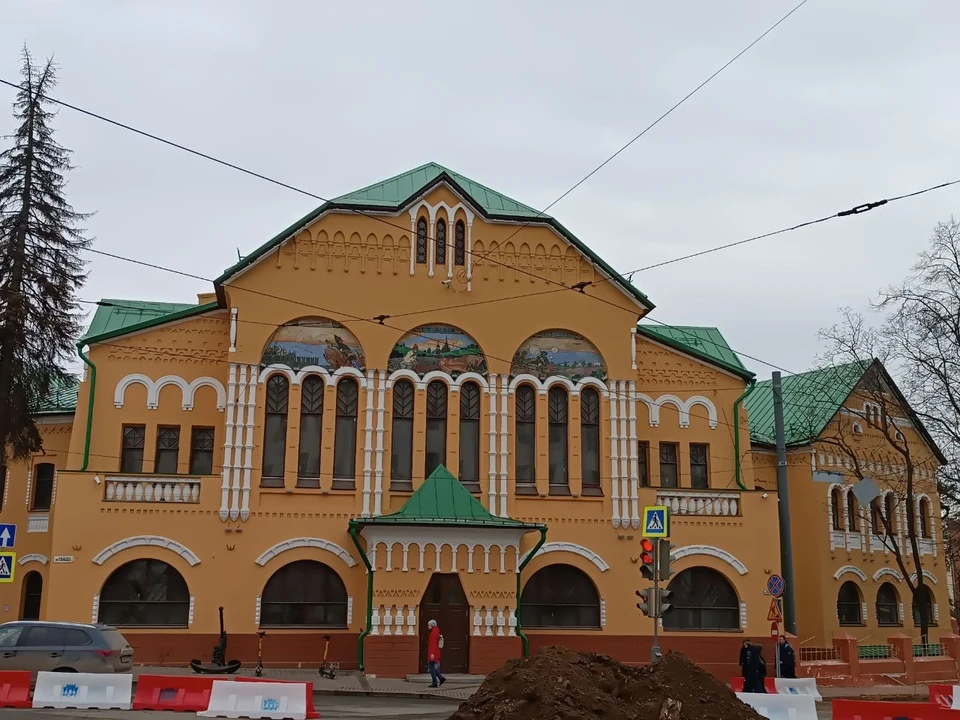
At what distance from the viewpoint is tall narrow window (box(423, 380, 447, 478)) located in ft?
88.8

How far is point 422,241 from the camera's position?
2770 centimetres

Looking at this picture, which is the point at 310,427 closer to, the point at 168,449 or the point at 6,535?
the point at 168,449

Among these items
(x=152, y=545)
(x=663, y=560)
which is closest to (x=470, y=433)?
(x=152, y=545)

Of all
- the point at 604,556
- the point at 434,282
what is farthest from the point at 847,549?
the point at 434,282

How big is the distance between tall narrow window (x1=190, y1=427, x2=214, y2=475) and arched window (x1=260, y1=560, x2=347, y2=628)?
11.4 feet

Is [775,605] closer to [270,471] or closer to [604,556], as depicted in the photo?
[604,556]

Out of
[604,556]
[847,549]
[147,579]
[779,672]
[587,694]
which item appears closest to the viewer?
[587,694]

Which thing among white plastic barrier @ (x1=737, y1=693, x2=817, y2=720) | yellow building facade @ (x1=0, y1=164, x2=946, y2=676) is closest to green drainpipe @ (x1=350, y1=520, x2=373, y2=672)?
yellow building facade @ (x1=0, y1=164, x2=946, y2=676)

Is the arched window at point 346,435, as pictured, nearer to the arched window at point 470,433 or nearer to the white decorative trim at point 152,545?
the arched window at point 470,433

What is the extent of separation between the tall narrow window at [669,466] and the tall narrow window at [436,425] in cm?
644

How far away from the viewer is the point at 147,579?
24.9 metres

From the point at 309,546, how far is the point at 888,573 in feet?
67.6

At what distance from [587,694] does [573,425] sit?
16.0 meters

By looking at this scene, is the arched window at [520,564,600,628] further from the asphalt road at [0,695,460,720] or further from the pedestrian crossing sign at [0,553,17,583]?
the pedestrian crossing sign at [0,553,17,583]
